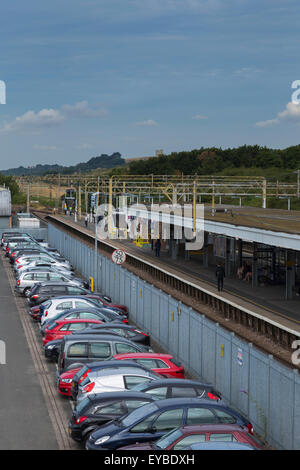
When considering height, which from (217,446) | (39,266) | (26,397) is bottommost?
(26,397)

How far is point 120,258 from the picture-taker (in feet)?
115

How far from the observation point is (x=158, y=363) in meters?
18.0

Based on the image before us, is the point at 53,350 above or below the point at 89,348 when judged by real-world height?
below

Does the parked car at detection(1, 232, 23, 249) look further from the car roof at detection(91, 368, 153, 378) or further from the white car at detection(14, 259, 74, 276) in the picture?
the car roof at detection(91, 368, 153, 378)

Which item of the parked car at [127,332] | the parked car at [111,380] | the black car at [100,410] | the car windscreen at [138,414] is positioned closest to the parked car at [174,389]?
the parked car at [111,380]

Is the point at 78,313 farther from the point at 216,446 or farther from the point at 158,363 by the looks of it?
the point at 216,446

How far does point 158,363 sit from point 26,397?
11.8ft

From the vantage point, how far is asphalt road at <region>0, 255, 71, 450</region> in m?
14.1

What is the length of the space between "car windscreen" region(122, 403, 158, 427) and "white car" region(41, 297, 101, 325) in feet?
41.5

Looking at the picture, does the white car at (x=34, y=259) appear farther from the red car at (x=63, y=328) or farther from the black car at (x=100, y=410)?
the black car at (x=100, y=410)

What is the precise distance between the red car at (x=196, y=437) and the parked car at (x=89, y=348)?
6.55 meters

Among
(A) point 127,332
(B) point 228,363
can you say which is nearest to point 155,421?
(B) point 228,363

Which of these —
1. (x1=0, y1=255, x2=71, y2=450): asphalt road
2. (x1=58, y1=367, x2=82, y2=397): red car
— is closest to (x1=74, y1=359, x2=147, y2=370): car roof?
(x1=58, y1=367, x2=82, y2=397): red car
